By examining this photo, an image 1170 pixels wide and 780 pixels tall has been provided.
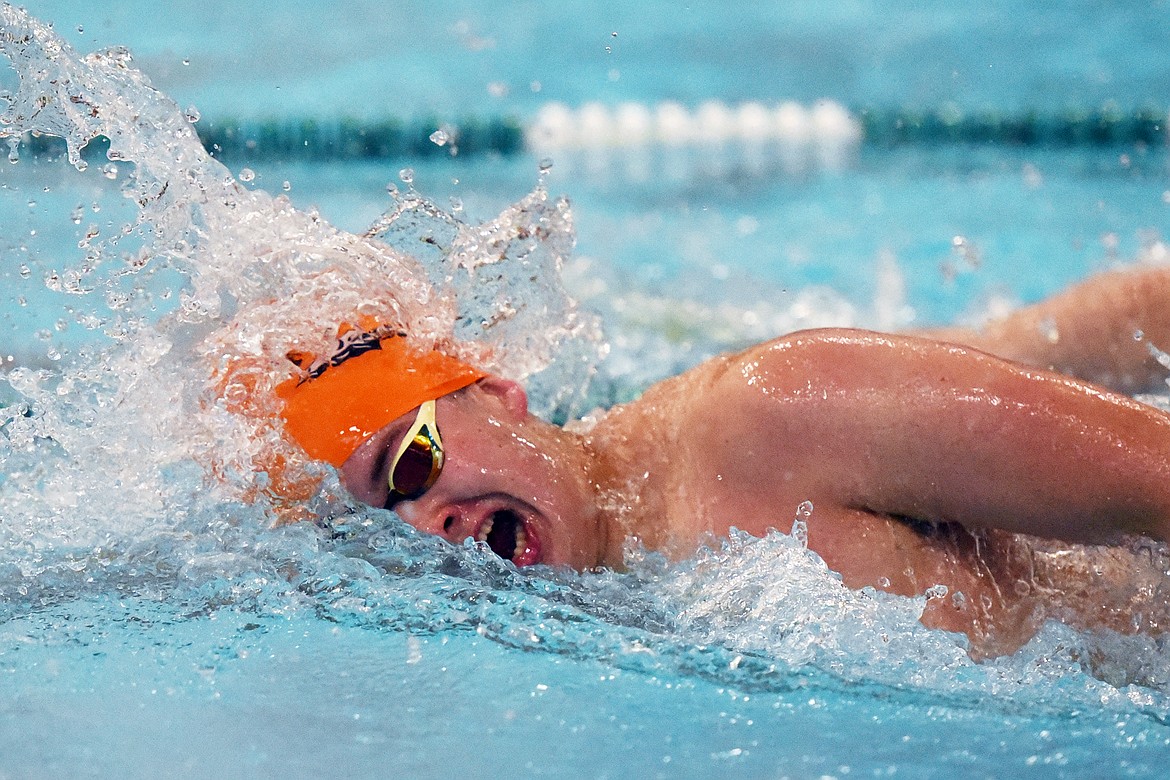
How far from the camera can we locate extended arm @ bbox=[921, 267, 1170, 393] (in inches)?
80.0

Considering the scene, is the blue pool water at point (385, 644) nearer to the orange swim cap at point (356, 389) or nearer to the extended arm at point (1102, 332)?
the orange swim cap at point (356, 389)

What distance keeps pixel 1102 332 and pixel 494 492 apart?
1.21 meters

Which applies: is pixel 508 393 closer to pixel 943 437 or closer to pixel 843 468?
pixel 843 468

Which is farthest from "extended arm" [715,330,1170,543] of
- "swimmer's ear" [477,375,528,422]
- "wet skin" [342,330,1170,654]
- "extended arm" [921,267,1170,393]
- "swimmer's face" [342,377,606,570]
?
"extended arm" [921,267,1170,393]

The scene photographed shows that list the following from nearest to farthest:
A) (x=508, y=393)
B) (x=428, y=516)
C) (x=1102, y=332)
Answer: (x=428, y=516), (x=508, y=393), (x=1102, y=332)

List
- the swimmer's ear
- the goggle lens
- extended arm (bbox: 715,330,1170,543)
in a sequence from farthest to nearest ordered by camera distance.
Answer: the swimmer's ear → the goggle lens → extended arm (bbox: 715,330,1170,543)

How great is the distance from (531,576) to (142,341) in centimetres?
66

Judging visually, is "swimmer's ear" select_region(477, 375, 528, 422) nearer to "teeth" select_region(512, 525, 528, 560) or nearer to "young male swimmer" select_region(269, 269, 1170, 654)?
"young male swimmer" select_region(269, 269, 1170, 654)

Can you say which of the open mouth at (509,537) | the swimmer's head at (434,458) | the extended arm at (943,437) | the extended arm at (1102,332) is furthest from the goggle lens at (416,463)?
the extended arm at (1102,332)

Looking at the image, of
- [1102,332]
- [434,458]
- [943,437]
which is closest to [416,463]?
[434,458]

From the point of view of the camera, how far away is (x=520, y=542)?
1.62 metres

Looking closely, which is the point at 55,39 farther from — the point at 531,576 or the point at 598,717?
the point at 598,717

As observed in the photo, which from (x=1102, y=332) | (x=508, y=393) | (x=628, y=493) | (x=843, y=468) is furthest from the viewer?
(x=1102, y=332)

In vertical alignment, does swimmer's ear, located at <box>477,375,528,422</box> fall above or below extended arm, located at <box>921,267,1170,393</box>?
below
